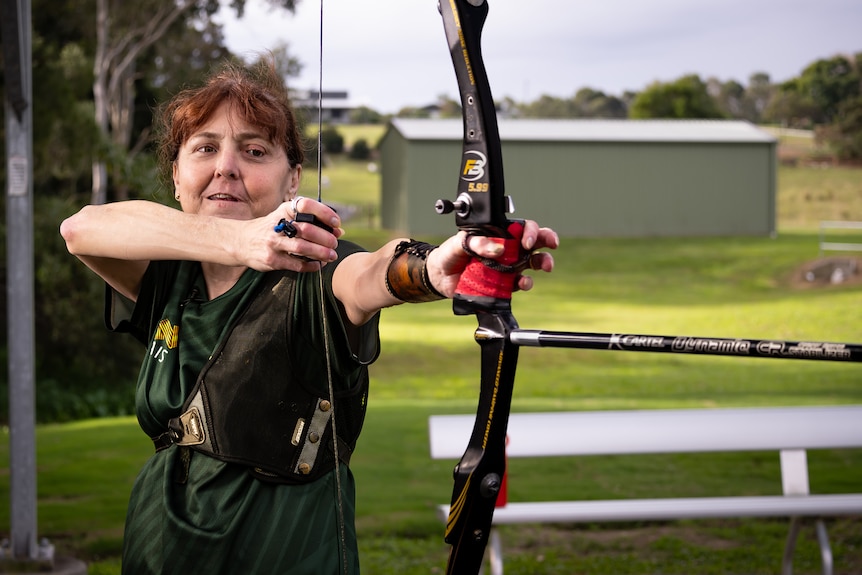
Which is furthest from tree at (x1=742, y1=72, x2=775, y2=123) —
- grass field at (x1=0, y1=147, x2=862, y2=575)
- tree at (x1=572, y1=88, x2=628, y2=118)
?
grass field at (x1=0, y1=147, x2=862, y2=575)

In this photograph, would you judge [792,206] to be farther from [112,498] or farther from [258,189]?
[258,189]

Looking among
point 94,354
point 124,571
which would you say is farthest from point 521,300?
point 124,571

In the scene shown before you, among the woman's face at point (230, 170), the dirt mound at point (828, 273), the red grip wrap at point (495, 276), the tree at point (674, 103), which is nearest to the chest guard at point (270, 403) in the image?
the woman's face at point (230, 170)

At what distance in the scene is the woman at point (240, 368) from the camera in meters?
1.84

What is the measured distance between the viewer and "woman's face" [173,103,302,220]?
1.90 metres

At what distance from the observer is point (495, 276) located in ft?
5.14

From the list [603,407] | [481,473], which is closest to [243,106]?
[481,473]

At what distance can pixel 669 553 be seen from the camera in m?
5.81

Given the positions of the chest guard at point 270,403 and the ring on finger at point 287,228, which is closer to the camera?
the ring on finger at point 287,228

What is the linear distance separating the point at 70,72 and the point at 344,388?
1388 centimetres

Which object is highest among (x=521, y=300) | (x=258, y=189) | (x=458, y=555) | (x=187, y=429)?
(x=258, y=189)

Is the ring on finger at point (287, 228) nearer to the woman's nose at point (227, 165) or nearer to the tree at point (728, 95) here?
the woman's nose at point (227, 165)

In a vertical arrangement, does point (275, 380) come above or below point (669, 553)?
above

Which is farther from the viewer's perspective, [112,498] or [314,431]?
[112,498]
